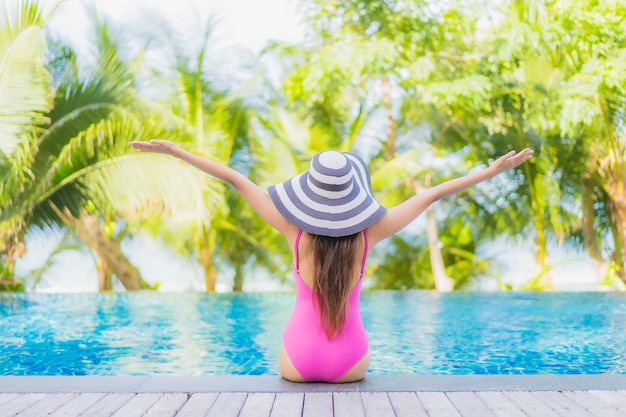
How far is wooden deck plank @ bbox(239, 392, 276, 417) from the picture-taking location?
233cm

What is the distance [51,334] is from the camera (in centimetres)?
550

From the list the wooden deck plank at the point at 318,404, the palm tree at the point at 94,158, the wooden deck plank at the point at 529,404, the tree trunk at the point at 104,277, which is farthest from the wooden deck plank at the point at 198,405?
the tree trunk at the point at 104,277

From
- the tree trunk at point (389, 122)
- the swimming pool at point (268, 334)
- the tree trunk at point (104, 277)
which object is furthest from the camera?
the tree trunk at point (104, 277)

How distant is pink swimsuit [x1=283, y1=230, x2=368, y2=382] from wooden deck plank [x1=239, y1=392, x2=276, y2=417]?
255mm

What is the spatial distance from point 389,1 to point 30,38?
609 centimetres

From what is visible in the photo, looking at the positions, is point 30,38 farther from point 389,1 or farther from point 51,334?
point 389,1

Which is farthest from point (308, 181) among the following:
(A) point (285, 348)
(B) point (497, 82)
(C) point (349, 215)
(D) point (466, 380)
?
(B) point (497, 82)

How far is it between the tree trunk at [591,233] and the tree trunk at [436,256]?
247cm

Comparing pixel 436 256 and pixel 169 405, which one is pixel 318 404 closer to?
pixel 169 405

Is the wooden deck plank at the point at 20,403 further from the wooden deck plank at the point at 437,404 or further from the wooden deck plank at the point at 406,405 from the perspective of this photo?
the wooden deck plank at the point at 437,404

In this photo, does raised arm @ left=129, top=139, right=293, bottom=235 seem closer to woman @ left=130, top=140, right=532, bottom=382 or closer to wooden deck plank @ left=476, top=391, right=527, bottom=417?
woman @ left=130, top=140, right=532, bottom=382

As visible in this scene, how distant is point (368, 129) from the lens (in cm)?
1256

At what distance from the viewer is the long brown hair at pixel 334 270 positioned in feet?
Result: 8.82

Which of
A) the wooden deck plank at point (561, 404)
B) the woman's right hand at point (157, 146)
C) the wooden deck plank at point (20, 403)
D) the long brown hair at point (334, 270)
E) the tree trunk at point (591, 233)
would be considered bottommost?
the wooden deck plank at point (20, 403)
